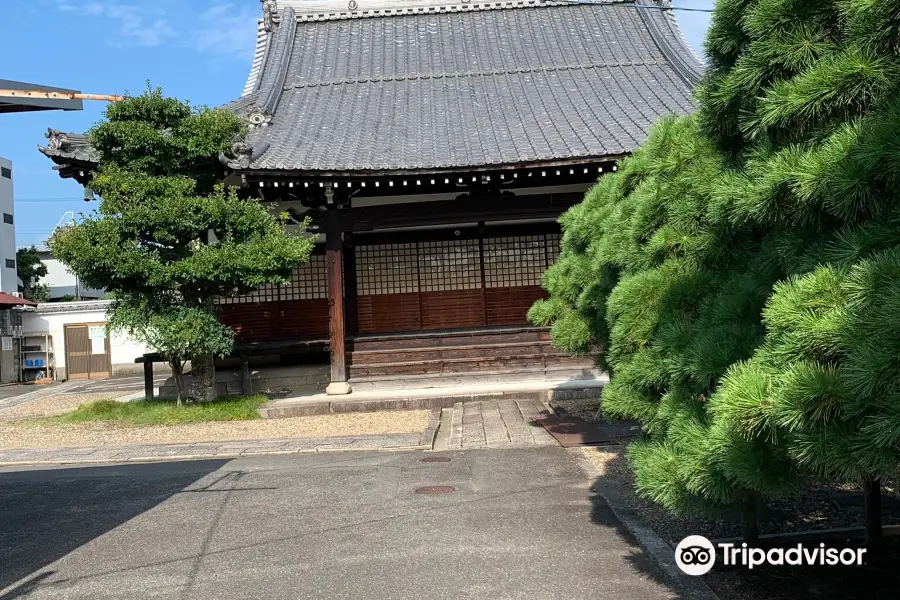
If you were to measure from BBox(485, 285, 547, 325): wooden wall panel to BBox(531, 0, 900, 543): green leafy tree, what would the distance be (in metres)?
10.1

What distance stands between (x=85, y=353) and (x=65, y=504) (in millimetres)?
20531

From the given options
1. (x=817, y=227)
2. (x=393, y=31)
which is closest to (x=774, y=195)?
(x=817, y=227)

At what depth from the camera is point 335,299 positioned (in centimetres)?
1179

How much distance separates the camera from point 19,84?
5.96 metres

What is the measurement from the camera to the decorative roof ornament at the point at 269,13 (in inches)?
679

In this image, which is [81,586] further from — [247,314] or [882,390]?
[247,314]

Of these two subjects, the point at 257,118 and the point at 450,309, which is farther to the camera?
the point at 450,309

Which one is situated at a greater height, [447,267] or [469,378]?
[447,267]

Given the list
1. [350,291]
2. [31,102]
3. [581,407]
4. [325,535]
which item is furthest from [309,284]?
[325,535]

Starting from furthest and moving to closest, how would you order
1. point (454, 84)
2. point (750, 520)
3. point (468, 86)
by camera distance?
point (454, 84), point (468, 86), point (750, 520)

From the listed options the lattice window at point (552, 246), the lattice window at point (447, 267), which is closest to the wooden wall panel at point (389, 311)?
the lattice window at point (447, 267)

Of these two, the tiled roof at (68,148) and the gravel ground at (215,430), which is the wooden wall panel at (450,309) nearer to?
the gravel ground at (215,430)

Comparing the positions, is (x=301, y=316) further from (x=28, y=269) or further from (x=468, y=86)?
(x=28, y=269)

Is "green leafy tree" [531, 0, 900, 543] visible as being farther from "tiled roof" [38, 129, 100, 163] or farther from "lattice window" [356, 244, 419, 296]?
"lattice window" [356, 244, 419, 296]
